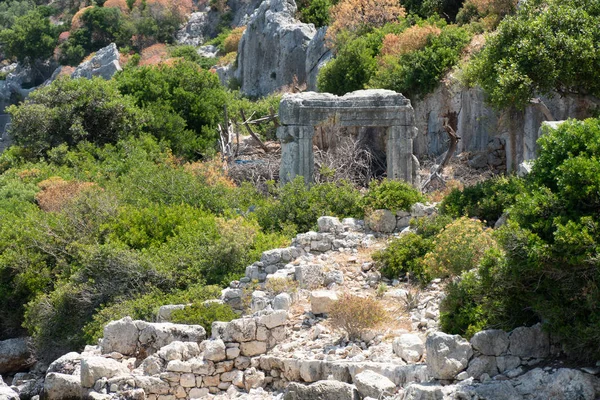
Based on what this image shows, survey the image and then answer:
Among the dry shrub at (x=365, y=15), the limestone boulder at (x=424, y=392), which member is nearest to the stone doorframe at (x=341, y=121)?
the limestone boulder at (x=424, y=392)

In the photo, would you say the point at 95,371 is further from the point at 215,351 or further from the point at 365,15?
the point at 365,15

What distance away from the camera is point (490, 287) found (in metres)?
11.5

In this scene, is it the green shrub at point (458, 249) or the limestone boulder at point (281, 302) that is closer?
the green shrub at point (458, 249)

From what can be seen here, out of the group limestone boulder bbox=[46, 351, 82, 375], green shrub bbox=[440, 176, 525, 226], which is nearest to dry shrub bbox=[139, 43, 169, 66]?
green shrub bbox=[440, 176, 525, 226]

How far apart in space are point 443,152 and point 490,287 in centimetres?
1421

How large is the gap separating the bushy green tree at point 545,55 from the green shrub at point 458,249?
157 inches

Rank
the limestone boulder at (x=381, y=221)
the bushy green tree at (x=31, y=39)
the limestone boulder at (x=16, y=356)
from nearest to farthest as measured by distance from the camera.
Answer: the limestone boulder at (x=381, y=221), the limestone boulder at (x=16, y=356), the bushy green tree at (x=31, y=39)

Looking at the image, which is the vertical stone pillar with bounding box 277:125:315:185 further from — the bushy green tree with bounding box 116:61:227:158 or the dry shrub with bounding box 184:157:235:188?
the bushy green tree with bounding box 116:61:227:158

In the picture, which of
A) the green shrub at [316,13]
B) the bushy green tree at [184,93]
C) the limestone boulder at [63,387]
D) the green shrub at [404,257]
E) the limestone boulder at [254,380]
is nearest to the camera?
the limestone boulder at [254,380]

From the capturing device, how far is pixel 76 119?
96.8 ft

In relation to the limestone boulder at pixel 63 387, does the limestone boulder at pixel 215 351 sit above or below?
above

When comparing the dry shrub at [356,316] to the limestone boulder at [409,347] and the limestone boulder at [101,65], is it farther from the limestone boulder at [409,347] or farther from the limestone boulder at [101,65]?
the limestone boulder at [101,65]

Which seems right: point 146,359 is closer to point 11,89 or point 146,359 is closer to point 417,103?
point 417,103

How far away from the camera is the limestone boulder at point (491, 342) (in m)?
10.9
